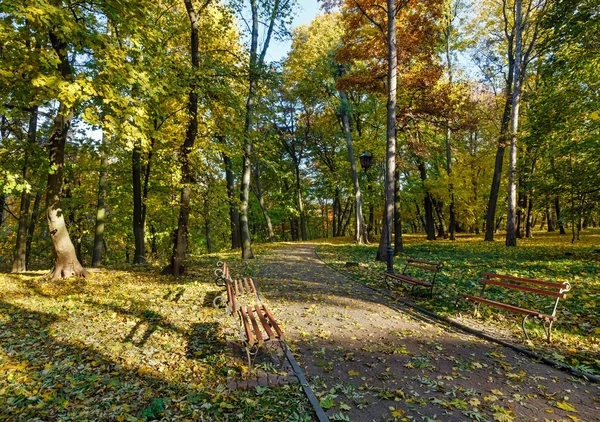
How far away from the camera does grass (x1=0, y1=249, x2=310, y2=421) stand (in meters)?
3.37

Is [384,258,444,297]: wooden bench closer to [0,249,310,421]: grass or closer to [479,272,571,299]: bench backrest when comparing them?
[479,272,571,299]: bench backrest

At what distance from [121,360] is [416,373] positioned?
13.7 feet

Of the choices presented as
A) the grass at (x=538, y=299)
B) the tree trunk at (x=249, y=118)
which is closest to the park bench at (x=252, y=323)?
the grass at (x=538, y=299)

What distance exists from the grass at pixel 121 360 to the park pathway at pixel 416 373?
0.80 metres

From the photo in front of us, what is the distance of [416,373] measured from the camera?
13.4ft

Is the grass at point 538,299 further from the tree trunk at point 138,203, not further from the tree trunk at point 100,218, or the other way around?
the tree trunk at point 100,218

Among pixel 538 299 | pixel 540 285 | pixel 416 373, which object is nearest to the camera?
pixel 416 373

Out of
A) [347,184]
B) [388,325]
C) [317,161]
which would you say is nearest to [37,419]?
[388,325]

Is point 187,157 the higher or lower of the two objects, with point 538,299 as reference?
higher

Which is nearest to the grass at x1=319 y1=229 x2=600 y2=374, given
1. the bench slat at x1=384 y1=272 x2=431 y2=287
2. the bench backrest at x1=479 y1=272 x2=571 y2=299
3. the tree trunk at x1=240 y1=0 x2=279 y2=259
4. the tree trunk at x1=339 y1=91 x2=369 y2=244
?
the bench slat at x1=384 y1=272 x2=431 y2=287

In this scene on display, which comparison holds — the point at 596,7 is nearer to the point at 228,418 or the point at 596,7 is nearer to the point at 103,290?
the point at 228,418

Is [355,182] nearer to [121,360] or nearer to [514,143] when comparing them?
[514,143]

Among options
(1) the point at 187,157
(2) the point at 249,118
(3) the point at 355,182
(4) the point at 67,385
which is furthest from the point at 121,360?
(3) the point at 355,182

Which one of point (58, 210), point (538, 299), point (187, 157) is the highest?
point (187, 157)
